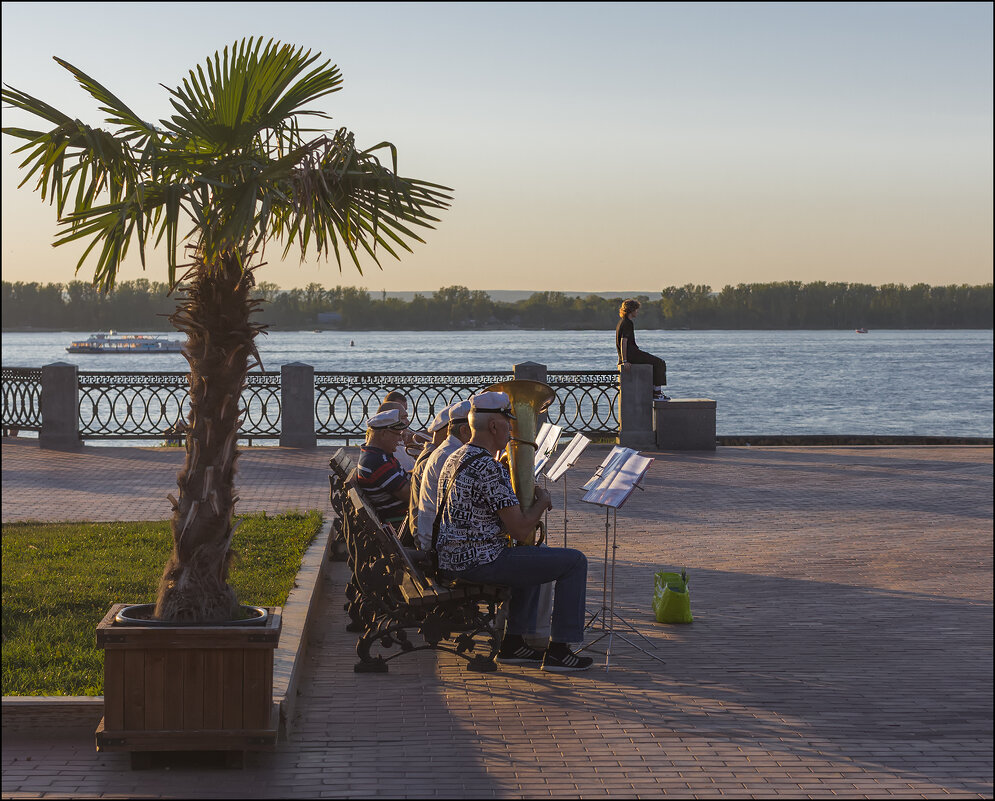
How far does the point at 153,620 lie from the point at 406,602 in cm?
180

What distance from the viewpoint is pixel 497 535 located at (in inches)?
262

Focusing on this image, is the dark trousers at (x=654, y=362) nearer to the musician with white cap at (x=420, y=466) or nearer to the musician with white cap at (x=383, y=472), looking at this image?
the musician with white cap at (x=383, y=472)

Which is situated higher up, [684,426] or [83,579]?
[684,426]

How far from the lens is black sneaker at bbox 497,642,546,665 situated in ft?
22.9

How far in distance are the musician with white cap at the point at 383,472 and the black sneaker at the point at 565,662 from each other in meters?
1.84

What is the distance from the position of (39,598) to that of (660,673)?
4467mm

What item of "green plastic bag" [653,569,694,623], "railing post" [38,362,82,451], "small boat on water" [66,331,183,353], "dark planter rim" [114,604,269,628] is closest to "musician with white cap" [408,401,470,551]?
"dark planter rim" [114,604,269,628]

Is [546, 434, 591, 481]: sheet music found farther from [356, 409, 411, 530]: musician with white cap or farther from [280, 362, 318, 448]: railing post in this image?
[280, 362, 318, 448]: railing post

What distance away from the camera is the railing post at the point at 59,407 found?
18.5 m

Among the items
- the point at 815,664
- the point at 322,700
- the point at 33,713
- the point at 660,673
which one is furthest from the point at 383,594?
the point at 815,664

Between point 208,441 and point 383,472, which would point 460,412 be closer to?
point 383,472

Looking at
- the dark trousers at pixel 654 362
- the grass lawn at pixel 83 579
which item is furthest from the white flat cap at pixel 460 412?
the dark trousers at pixel 654 362

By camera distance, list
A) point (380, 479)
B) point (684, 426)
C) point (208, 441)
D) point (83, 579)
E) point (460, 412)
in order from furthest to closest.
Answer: point (684, 426), point (83, 579), point (380, 479), point (460, 412), point (208, 441)

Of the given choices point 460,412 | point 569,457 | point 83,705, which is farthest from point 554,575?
point 83,705
